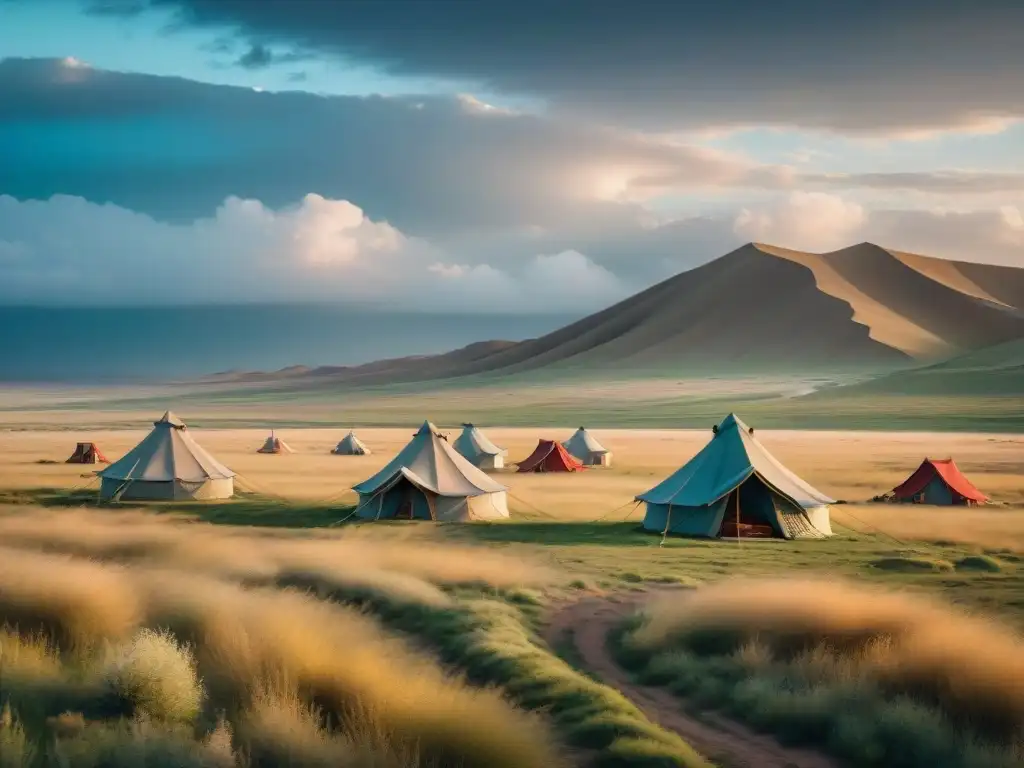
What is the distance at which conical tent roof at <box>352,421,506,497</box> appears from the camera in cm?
3462

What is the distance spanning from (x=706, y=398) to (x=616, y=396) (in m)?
14.3

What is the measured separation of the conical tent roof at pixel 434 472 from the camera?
3462cm

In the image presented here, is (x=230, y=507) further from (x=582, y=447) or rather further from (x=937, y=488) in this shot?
(x=582, y=447)

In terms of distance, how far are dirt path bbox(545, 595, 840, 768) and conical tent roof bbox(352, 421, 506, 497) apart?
15228 mm

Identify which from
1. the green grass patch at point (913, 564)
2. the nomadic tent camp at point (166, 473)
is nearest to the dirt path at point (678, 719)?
the green grass patch at point (913, 564)

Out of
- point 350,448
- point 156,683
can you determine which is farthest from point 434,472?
point 350,448

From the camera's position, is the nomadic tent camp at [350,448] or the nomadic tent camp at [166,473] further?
the nomadic tent camp at [350,448]

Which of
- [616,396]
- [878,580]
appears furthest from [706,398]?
[878,580]

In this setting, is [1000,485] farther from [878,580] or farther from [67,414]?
[67,414]

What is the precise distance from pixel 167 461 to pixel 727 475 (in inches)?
766

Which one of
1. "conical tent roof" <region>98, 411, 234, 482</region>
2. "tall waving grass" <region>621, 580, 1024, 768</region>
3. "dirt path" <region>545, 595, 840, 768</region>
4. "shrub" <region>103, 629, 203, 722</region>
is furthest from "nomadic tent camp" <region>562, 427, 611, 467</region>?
"shrub" <region>103, 629, 203, 722</region>

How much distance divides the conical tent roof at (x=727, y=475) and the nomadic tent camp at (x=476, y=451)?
22.8 m

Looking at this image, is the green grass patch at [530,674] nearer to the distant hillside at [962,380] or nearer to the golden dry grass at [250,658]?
the golden dry grass at [250,658]

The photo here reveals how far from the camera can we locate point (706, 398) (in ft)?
505
